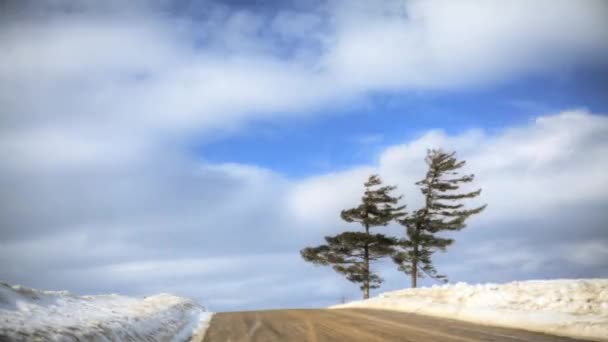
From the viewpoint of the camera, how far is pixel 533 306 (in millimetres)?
15117

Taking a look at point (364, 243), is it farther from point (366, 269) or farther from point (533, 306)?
point (533, 306)

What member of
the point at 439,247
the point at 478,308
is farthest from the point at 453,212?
the point at 478,308

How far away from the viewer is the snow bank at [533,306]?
1137 centimetres

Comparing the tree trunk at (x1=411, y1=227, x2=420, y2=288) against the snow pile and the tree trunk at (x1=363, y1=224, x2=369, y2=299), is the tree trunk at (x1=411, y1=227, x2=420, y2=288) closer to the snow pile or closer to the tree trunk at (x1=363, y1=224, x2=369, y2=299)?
the tree trunk at (x1=363, y1=224, x2=369, y2=299)

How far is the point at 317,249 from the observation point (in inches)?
1695

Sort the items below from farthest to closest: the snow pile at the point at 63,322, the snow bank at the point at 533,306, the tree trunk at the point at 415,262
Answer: the tree trunk at the point at 415,262 < the snow bank at the point at 533,306 < the snow pile at the point at 63,322

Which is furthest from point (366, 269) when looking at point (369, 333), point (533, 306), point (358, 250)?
point (369, 333)

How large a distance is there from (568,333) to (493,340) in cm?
250

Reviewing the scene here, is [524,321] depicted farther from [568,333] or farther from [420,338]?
[420,338]

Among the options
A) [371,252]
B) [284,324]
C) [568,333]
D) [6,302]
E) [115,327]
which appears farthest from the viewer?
[371,252]

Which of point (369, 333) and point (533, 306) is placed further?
point (533, 306)

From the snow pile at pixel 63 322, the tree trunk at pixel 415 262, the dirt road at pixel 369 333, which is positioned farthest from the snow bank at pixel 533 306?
the tree trunk at pixel 415 262

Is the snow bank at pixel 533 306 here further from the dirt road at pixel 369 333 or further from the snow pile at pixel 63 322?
the snow pile at pixel 63 322

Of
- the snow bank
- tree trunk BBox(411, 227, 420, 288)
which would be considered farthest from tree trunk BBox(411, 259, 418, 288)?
the snow bank
